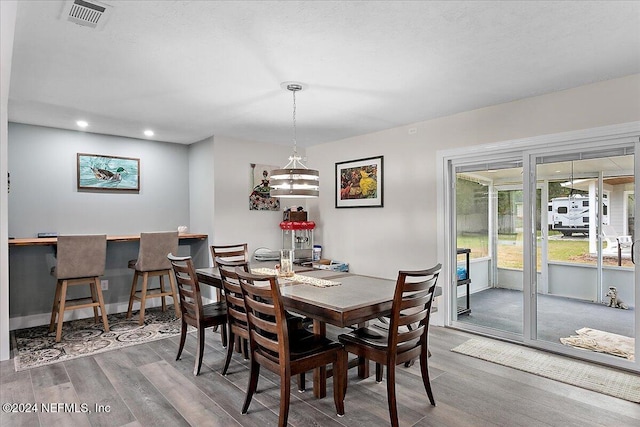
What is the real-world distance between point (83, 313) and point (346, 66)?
4352 mm

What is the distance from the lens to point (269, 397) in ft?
8.37

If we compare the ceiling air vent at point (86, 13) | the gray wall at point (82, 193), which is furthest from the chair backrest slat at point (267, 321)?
the gray wall at point (82, 193)

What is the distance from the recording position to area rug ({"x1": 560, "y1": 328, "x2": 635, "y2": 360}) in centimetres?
301

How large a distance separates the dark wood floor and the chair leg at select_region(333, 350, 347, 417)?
0.08m

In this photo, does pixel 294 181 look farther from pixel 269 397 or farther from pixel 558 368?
pixel 558 368

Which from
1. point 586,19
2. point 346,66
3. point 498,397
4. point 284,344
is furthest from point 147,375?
point 586,19

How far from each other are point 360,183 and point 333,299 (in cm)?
287

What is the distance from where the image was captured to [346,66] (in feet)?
8.96

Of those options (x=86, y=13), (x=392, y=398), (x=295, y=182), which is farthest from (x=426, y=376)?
(x=86, y=13)

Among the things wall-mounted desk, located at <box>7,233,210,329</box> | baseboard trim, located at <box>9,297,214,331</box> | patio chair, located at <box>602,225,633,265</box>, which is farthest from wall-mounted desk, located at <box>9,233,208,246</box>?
patio chair, located at <box>602,225,633,265</box>

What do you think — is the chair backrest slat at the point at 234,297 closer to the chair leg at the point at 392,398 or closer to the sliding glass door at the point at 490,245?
the chair leg at the point at 392,398

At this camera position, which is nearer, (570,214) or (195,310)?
(195,310)

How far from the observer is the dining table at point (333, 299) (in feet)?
7.03

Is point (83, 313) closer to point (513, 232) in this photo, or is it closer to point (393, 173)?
point (393, 173)
